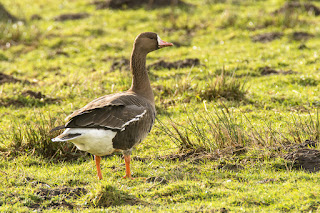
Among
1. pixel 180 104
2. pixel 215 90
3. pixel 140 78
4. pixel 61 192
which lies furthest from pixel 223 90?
pixel 61 192

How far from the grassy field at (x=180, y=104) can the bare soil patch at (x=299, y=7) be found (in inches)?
2.8

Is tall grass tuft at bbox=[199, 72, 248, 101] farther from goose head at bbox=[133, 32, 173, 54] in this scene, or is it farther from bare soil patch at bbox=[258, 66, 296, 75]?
goose head at bbox=[133, 32, 173, 54]

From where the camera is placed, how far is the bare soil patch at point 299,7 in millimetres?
16734

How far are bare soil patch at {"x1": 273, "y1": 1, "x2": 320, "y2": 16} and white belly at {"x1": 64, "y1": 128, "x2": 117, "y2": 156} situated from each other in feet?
38.6

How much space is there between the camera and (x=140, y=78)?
762 centimetres

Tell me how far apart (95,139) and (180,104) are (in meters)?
3.97

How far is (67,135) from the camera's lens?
6.24 metres

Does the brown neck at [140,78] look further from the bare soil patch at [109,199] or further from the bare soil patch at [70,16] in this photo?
the bare soil patch at [70,16]

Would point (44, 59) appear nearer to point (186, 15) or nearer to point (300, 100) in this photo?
point (186, 15)

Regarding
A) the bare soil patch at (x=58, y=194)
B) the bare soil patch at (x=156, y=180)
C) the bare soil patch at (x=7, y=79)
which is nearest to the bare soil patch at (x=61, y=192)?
the bare soil patch at (x=58, y=194)

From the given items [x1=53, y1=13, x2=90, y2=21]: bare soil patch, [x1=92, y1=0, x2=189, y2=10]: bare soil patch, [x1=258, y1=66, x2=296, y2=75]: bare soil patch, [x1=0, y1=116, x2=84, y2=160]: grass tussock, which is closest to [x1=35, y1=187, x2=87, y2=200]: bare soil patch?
[x1=0, y1=116, x2=84, y2=160]: grass tussock

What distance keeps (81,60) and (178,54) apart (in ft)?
9.63

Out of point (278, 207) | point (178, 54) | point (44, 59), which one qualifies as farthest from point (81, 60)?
point (278, 207)

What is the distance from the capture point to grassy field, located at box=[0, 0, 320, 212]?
6.00 metres
